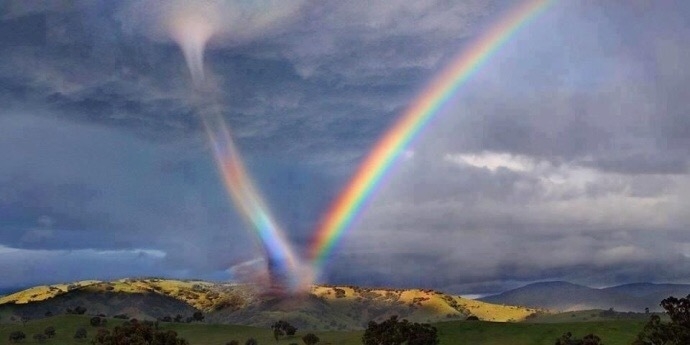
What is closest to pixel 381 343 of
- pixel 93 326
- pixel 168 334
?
pixel 168 334

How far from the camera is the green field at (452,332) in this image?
140500mm

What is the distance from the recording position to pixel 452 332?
154 metres

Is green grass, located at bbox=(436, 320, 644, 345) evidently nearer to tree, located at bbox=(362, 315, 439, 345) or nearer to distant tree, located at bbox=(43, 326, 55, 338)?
tree, located at bbox=(362, 315, 439, 345)

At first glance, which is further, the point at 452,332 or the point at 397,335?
the point at 452,332

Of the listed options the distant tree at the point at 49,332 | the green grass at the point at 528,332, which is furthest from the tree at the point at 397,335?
the distant tree at the point at 49,332

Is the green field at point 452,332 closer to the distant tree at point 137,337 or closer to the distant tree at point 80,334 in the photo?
the distant tree at point 80,334

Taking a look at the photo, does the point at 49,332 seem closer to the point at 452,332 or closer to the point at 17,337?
the point at 17,337

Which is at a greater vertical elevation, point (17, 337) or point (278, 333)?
point (17, 337)

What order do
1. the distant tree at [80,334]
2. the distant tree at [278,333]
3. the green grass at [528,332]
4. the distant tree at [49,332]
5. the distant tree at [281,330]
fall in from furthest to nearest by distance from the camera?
the distant tree at [281,330], the distant tree at [278,333], the distant tree at [49,332], the distant tree at [80,334], the green grass at [528,332]

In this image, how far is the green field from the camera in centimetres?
14050

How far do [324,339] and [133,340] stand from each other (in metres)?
74.3

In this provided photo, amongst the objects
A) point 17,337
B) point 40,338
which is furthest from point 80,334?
point 17,337

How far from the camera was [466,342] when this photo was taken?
5778 inches

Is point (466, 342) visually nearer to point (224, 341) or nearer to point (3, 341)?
point (224, 341)
